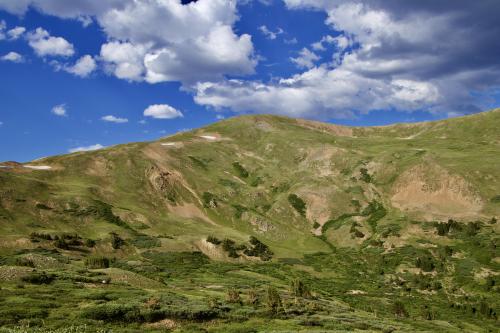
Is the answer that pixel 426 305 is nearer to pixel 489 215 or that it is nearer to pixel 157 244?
Answer: pixel 489 215

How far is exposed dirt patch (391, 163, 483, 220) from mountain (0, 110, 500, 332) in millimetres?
489

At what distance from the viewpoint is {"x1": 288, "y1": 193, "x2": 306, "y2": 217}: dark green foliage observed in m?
122

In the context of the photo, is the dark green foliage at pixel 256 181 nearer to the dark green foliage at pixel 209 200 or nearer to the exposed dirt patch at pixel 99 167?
the dark green foliage at pixel 209 200

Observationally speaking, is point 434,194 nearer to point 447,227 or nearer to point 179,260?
point 447,227

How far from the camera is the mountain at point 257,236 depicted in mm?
38312

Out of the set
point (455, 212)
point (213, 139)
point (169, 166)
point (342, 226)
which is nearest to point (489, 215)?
point (455, 212)

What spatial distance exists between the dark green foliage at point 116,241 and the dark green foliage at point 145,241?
111 inches

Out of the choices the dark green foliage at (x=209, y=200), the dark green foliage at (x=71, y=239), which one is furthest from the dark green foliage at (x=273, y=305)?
the dark green foliage at (x=209, y=200)

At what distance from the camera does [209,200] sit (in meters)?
121

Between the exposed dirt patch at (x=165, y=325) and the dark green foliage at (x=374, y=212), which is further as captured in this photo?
the dark green foliage at (x=374, y=212)

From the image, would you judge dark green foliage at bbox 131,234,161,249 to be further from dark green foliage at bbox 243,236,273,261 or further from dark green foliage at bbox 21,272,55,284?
dark green foliage at bbox 21,272,55,284

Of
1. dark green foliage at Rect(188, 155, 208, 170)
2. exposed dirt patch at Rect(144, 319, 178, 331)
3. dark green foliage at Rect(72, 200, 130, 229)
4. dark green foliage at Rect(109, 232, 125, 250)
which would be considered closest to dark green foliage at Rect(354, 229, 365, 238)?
dark green foliage at Rect(72, 200, 130, 229)

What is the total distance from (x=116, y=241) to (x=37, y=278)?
131 feet

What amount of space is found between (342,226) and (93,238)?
66.2m
